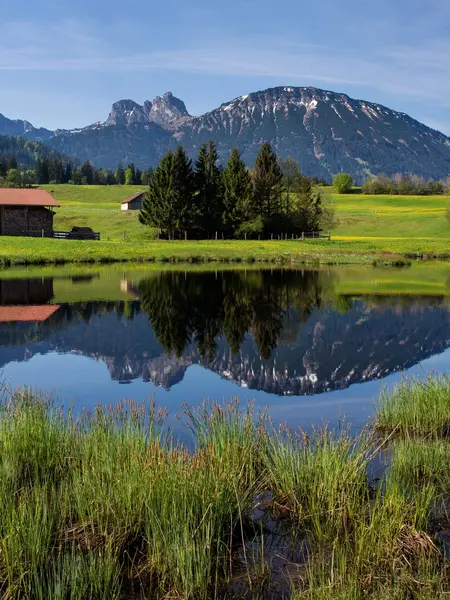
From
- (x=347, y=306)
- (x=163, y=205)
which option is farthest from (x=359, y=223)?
(x=347, y=306)

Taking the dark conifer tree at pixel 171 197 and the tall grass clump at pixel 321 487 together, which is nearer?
the tall grass clump at pixel 321 487

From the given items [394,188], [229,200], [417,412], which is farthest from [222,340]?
[394,188]

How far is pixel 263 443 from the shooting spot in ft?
29.6

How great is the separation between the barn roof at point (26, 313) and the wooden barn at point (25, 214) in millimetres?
44163

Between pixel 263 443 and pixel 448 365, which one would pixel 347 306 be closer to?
pixel 448 365

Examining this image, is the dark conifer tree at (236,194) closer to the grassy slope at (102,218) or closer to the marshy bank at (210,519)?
the grassy slope at (102,218)

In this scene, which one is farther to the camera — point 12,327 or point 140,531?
point 12,327

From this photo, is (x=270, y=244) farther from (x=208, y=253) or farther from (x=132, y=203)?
(x=132, y=203)

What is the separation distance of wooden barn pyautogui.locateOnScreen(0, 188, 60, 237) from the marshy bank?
6626 centimetres

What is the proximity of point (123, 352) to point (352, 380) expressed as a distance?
7.78 meters

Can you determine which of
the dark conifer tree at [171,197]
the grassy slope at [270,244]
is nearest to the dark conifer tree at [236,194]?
the dark conifer tree at [171,197]

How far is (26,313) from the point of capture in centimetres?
2739

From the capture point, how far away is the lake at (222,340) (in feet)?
50.6

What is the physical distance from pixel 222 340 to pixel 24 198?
2228 inches
